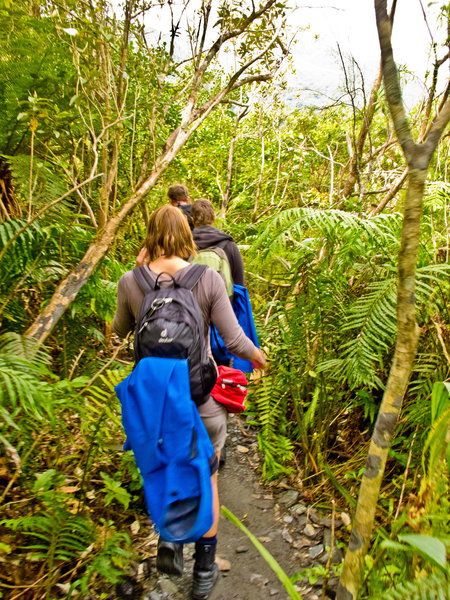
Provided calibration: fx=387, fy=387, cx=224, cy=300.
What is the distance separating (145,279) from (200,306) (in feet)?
1.02

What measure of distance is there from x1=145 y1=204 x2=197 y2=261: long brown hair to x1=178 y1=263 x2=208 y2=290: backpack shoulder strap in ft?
0.48

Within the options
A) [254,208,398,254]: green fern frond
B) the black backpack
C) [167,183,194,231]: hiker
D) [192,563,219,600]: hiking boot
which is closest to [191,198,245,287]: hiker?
[254,208,398,254]: green fern frond

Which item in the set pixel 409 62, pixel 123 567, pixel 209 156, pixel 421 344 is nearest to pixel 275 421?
pixel 421 344

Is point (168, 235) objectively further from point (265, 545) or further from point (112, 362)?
point (265, 545)

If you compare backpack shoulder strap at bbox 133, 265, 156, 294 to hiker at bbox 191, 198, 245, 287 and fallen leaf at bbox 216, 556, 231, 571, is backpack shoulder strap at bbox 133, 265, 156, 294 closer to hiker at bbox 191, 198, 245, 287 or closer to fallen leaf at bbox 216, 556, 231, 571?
hiker at bbox 191, 198, 245, 287

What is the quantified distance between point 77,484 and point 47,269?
174 centimetres

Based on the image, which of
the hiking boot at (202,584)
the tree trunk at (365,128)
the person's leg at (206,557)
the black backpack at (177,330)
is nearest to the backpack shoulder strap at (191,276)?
the black backpack at (177,330)

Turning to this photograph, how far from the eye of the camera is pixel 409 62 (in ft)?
12.9

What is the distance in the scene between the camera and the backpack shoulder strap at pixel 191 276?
191cm

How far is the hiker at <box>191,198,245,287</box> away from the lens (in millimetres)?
3314

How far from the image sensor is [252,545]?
2.51 meters

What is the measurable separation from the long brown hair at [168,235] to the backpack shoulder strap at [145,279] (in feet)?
0.45

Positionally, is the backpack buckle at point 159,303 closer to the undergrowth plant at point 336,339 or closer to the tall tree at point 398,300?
the tall tree at point 398,300

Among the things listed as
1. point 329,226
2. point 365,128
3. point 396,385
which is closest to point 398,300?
point 396,385
